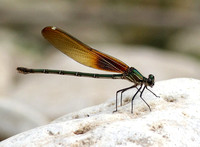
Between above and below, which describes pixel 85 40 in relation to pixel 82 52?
above

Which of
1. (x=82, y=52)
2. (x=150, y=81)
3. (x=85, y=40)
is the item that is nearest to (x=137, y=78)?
(x=150, y=81)

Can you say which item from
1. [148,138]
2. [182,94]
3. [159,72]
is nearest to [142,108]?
[182,94]

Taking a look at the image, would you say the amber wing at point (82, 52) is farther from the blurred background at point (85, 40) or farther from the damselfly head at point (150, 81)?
the blurred background at point (85, 40)

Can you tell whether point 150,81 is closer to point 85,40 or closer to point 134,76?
point 134,76

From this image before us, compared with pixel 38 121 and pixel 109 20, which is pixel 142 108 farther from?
pixel 109 20

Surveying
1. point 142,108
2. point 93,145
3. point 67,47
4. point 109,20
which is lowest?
point 93,145

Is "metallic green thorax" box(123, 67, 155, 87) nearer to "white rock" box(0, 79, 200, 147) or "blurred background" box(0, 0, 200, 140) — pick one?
"white rock" box(0, 79, 200, 147)
